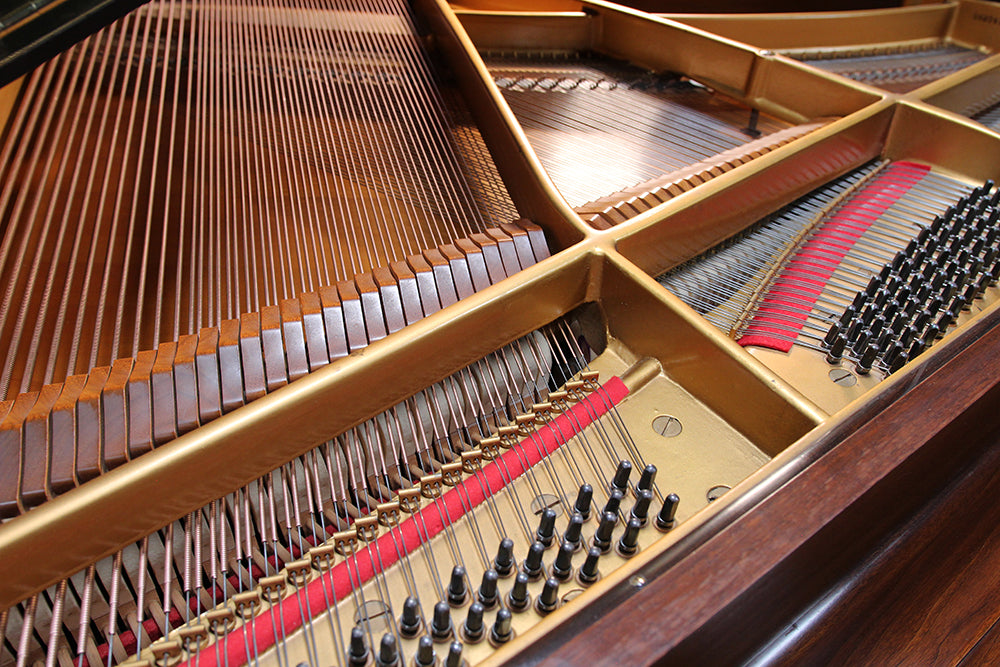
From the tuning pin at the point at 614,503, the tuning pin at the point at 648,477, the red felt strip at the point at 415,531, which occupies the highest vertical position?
the tuning pin at the point at 648,477

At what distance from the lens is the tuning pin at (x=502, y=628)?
111cm

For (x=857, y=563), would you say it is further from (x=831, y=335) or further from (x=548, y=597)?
(x=548, y=597)

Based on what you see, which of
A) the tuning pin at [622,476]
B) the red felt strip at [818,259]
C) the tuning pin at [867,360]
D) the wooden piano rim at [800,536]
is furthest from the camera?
the red felt strip at [818,259]

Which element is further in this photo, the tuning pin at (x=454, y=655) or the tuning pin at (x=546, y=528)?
the tuning pin at (x=546, y=528)

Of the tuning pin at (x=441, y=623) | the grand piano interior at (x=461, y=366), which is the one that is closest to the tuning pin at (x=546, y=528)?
the grand piano interior at (x=461, y=366)

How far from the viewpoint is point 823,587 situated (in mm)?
1401

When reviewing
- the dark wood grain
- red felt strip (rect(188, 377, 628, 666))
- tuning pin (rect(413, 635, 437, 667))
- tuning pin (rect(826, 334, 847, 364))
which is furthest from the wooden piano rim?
red felt strip (rect(188, 377, 628, 666))

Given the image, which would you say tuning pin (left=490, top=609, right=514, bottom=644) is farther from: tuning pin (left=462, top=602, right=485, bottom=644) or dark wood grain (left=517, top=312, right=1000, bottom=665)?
dark wood grain (left=517, top=312, right=1000, bottom=665)

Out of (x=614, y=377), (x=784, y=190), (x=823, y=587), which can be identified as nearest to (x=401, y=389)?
(x=614, y=377)

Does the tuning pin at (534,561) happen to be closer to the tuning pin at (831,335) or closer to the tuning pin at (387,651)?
the tuning pin at (387,651)

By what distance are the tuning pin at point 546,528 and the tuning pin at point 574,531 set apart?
0.03 metres

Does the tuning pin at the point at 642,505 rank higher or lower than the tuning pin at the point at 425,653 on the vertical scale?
higher

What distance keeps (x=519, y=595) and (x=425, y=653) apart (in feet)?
→ 0.61

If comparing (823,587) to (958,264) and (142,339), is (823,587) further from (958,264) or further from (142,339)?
(142,339)
